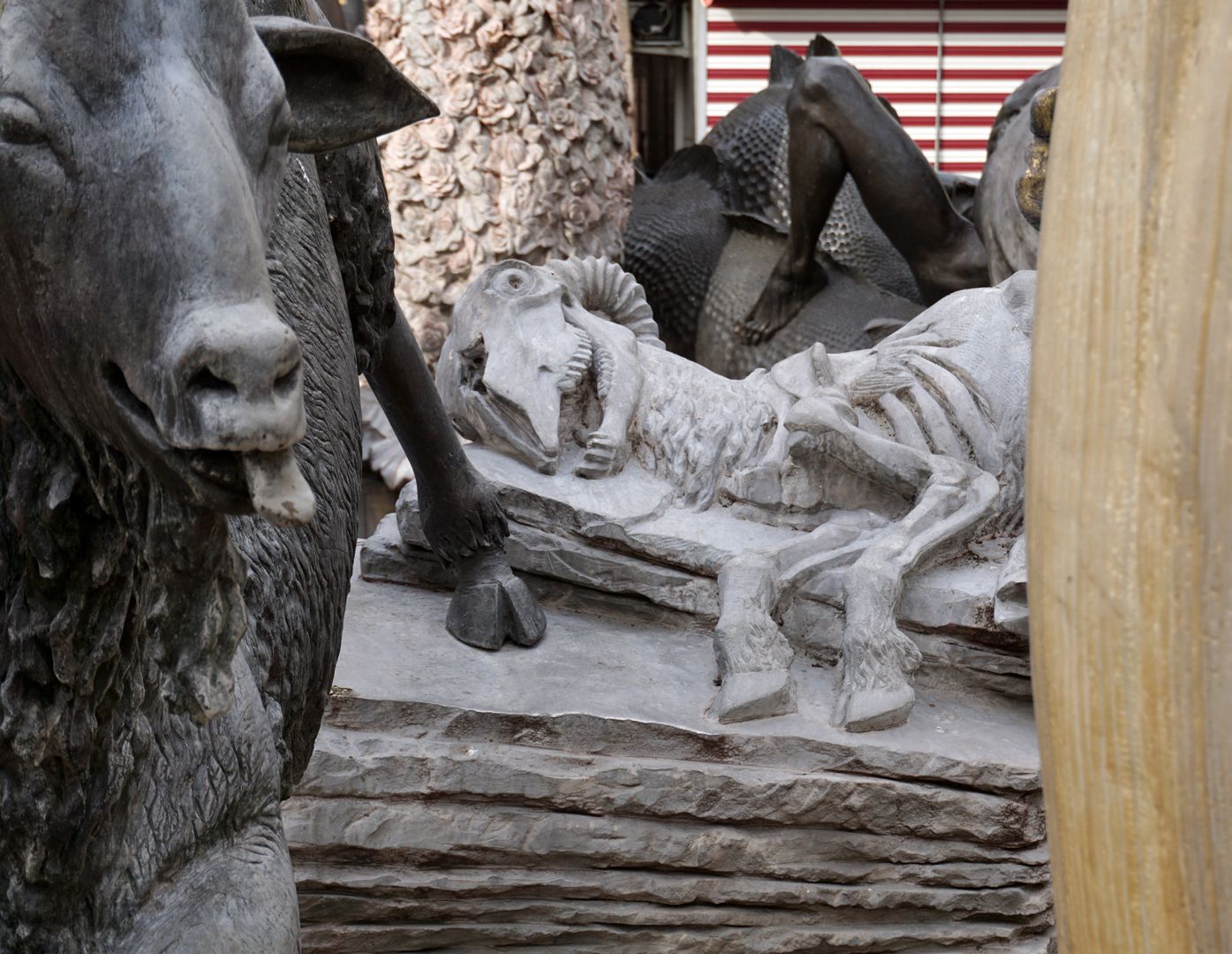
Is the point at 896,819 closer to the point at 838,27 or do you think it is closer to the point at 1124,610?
the point at 1124,610

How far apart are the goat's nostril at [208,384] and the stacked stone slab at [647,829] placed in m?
1.52

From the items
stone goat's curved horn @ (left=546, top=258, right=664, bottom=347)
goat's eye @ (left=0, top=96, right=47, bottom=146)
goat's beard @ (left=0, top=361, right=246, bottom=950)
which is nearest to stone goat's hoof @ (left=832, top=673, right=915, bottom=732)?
stone goat's curved horn @ (left=546, top=258, right=664, bottom=347)

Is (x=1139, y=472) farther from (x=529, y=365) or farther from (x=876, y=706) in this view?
(x=529, y=365)

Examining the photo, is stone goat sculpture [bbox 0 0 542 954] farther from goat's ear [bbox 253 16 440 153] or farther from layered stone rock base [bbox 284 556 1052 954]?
layered stone rock base [bbox 284 556 1052 954]

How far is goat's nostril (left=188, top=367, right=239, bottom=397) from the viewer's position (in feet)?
2.78

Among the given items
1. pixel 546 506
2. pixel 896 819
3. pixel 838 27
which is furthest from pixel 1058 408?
pixel 838 27

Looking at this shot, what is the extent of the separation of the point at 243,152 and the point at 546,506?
6.34ft

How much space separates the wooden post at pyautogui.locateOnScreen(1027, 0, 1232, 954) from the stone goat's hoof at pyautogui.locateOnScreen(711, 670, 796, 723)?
165 cm

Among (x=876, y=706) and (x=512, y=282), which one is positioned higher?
(x=512, y=282)

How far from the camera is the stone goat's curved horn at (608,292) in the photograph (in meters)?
3.23

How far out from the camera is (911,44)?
22.8 feet

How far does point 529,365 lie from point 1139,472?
90.4 inches

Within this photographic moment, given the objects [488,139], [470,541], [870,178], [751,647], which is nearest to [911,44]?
[870,178]

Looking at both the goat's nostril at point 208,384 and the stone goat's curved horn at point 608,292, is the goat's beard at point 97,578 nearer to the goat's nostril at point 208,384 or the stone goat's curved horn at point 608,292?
the goat's nostril at point 208,384
